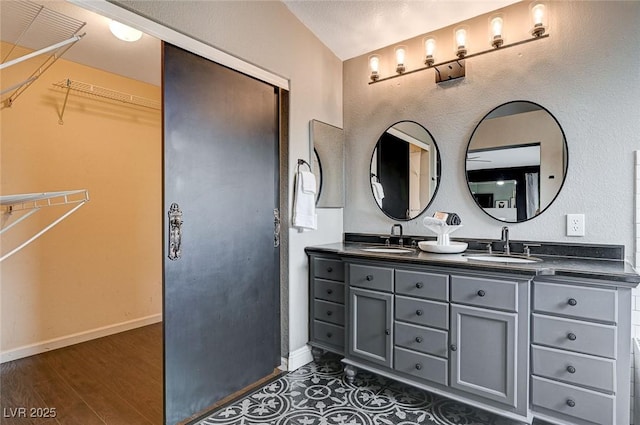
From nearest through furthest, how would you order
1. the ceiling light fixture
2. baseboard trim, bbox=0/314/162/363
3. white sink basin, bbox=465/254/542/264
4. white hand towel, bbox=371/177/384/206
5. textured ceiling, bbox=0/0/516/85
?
white sink basin, bbox=465/254/542/264 → the ceiling light fixture → textured ceiling, bbox=0/0/516/85 → baseboard trim, bbox=0/314/162/363 → white hand towel, bbox=371/177/384/206

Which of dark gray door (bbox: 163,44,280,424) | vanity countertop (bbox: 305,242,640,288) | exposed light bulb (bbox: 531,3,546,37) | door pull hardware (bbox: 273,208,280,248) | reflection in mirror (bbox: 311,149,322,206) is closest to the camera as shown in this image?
Answer: vanity countertop (bbox: 305,242,640,288)

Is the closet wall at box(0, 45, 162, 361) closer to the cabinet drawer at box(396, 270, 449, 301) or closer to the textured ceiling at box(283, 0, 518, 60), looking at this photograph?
the textured ceiling at box(283, 0, 518, 60)

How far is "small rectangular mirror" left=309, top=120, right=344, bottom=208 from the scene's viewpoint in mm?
2738

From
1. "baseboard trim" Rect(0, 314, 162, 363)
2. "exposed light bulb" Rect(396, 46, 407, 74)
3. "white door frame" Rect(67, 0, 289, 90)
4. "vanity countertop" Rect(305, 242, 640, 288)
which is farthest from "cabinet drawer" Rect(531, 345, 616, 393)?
"baseboard trim" Rect(0, 314, 162, 363)

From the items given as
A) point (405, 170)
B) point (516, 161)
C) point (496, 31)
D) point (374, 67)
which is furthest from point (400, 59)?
point (516, 161)

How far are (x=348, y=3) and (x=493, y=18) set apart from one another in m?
0.97

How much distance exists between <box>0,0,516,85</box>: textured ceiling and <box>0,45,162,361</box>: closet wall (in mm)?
362

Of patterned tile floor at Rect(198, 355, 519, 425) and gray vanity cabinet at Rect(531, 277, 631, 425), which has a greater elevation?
gray vanity cabinet at Rect(531, 277, 631, 425)

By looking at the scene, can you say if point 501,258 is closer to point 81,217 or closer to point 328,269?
point 328,269

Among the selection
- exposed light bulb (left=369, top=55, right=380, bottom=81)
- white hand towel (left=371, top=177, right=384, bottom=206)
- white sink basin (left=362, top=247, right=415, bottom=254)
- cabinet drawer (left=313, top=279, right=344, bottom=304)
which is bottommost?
cabinet drawer (left=313, top=279, right=344, bottom=304)

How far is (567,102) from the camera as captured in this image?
2.09 meters

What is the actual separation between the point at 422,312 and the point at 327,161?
1.43 meters

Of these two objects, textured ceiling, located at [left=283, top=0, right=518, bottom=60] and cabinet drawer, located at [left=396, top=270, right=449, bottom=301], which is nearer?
cabinet drawer, located at [left=396, top=270, right=449, bottom=301]

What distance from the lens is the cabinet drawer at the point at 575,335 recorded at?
5.07ft
